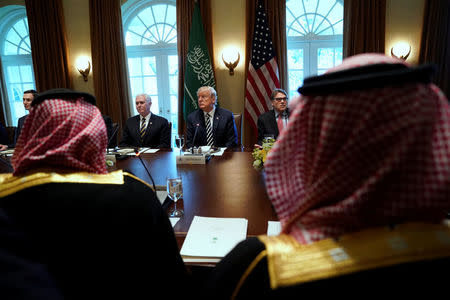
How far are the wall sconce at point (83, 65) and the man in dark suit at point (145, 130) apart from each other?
7.22 feet

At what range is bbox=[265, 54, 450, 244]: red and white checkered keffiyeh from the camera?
481mm

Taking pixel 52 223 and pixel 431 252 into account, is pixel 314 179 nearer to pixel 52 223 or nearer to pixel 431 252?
pixel 431 252

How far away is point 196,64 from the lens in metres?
4.64

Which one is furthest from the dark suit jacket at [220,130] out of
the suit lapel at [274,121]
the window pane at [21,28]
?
the window pane at [21,28]

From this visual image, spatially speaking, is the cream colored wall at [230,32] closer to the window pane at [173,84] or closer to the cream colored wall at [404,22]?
the cream colored wall at [404,22]

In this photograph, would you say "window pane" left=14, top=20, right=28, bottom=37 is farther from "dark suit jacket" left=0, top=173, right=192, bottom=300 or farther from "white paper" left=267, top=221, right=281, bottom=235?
"white paper" left=267, top=221, right=281, bottom=235

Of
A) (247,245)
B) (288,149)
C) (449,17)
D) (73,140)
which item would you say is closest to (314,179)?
(288,149)

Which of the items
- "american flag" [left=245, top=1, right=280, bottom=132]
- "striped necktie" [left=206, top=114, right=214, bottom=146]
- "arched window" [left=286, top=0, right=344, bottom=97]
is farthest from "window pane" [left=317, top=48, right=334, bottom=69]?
"striped necktie" [left=206, top=114, right=214, bottom=146]

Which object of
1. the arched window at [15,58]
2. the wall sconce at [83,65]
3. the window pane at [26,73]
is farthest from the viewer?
the window pane at [26,73]

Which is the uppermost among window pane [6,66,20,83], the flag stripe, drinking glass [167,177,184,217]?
window pane [6,66,20,83]

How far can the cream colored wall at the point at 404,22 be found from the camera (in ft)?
14.4

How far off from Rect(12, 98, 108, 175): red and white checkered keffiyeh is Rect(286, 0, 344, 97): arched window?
4.62 m

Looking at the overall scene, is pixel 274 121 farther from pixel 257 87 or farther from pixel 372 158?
pixel 372 158

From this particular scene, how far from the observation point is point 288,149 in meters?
0.63
